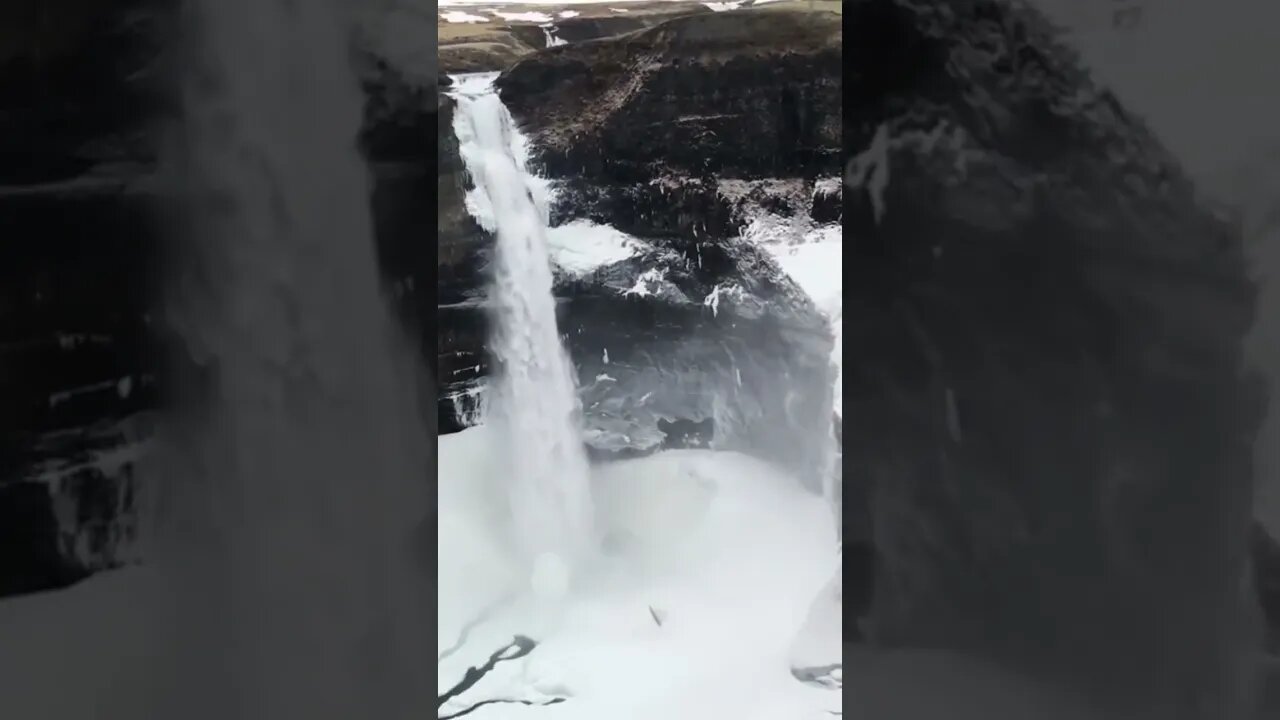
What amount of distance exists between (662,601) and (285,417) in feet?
2.77

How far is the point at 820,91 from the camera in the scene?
1.92 meters

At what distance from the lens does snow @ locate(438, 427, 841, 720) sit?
1906 millimetres

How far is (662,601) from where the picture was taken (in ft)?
6.30

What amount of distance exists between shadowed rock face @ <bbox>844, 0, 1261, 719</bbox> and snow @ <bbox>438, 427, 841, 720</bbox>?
306 millimetres

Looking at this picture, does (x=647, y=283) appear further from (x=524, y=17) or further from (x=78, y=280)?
(x=78, y=280)

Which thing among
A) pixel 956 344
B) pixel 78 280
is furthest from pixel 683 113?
pixel 78 280

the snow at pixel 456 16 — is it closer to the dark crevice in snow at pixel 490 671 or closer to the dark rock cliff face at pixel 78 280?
the dark rock cliff face at pixel 78 280

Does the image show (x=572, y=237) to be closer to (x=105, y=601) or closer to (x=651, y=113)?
(x=651, y=113)

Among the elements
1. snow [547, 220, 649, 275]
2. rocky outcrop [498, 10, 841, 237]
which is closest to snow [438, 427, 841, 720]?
snow [547, 220, 649, 275]

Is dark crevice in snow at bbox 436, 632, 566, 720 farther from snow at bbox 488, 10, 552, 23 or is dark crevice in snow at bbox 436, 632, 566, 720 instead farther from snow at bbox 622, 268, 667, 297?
snow at bbox 488, 10, 552, 23

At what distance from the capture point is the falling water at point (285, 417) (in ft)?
5.20

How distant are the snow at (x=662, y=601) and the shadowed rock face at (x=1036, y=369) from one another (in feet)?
1.00

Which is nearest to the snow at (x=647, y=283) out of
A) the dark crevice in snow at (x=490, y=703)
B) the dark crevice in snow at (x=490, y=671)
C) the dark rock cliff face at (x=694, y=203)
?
the dark rock cliff face at (x=694, y=203)

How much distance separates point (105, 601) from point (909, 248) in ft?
4.94
